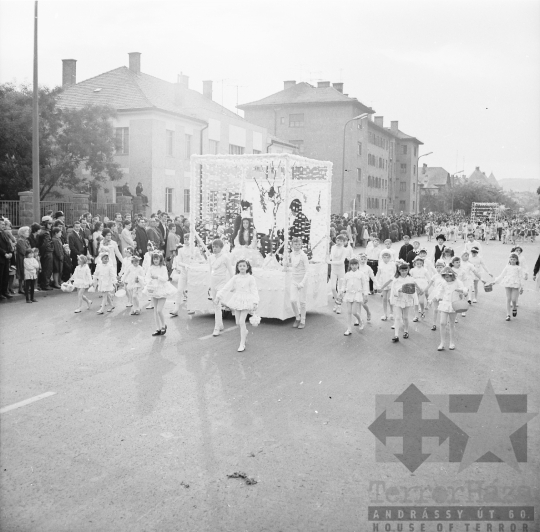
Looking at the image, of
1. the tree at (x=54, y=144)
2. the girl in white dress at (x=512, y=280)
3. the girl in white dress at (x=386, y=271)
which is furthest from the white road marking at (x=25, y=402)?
the tree at (x=54, y=144)

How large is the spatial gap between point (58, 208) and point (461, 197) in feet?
276

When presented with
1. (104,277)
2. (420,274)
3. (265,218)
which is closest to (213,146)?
(265,218)

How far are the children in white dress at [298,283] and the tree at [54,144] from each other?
17.8 metres

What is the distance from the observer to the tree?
26.4m

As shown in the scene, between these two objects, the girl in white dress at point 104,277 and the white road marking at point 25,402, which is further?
the girl in white dress at point 104,277

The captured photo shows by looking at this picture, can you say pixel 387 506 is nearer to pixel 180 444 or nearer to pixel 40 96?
pixel 180 444

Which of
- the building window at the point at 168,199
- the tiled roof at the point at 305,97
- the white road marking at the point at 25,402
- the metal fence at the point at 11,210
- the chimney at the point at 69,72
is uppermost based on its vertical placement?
the tiled roof at the point at 305,97

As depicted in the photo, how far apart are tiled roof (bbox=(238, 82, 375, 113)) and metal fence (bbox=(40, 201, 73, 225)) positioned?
4150 cm

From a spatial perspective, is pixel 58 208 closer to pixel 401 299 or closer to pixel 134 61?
pixel 401 299

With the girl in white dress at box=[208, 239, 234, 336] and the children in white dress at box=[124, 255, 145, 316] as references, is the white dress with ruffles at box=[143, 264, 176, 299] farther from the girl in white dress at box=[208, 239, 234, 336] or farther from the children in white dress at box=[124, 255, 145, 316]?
the children in white dress at box=[124, 255, 145, 316]

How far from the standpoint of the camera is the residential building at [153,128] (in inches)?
1342

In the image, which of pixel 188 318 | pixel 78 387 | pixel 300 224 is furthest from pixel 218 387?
pixel 300 224

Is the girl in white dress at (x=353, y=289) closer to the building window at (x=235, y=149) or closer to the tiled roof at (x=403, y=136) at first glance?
the building window at (x=235, y=149)

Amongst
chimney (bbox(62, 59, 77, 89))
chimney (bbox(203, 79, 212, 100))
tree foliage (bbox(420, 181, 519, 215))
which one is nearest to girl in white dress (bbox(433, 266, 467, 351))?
chimney (bbox(62, 59, 77, 89))
